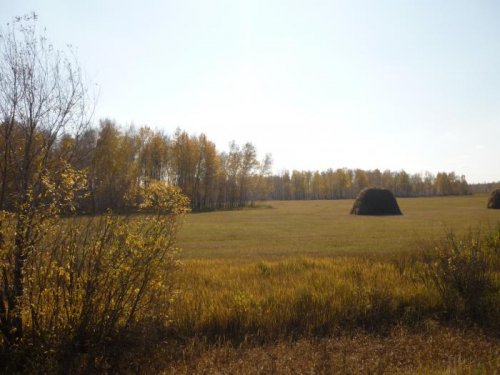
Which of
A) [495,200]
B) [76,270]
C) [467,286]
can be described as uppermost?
[495,200]

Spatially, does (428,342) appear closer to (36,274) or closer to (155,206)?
(155,206)

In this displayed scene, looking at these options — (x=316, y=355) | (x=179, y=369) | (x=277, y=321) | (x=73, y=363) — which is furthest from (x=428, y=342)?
(x=73, y=363)

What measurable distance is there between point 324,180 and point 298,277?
131 m

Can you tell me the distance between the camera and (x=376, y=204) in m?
46.4

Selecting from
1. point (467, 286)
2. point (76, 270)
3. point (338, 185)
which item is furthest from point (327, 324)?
point (338, 185)

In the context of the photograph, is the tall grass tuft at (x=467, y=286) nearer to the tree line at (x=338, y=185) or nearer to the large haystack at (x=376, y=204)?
the large haystack at (x=376, y=204)

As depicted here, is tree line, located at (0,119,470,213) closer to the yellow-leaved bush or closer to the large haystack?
the yellow-leaved bush

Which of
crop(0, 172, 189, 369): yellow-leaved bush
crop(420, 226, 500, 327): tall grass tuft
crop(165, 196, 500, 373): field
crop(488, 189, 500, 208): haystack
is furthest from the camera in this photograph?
crop(488, 189, 500, 208): haystack

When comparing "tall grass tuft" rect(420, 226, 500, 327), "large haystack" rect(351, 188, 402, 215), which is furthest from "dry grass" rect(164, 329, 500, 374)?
"large haystack" rect(351, 188, 402, 215)

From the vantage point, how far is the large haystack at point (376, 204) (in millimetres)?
46062

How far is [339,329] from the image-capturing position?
7.38 m

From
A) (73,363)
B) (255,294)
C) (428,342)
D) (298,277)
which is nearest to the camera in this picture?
(73,363)

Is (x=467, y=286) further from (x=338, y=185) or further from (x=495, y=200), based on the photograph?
(x=338, y=185)

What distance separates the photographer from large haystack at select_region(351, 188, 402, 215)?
4606cm
